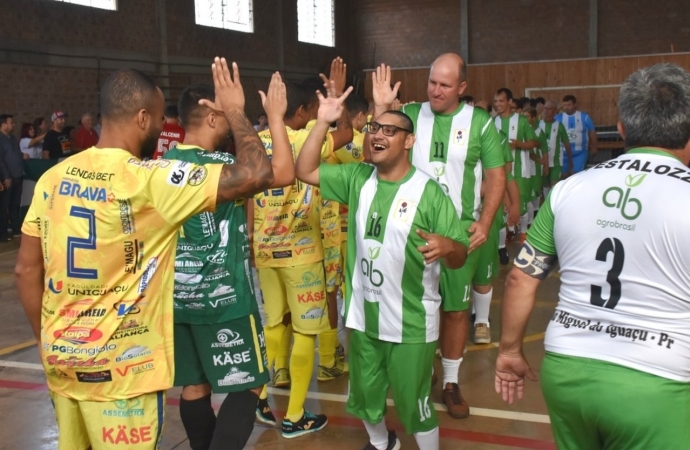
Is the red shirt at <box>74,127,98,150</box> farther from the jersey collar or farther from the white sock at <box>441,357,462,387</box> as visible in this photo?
the jersey collar

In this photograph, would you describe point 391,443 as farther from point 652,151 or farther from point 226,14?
point 226,14

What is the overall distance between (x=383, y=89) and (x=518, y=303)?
2.08m

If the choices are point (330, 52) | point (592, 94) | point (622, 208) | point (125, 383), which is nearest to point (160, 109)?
point (125, 383)

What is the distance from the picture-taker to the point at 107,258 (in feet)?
8.66

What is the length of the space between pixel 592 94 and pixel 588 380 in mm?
18893

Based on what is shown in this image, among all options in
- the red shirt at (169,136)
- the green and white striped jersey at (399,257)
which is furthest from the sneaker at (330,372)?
the red shirt at (169,136)

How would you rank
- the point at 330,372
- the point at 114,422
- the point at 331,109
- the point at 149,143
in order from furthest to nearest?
1. the point at 330,372
2. the point at 331,109
3. the point at 149,143
4. the point at 114,422

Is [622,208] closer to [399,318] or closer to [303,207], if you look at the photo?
[399,318]

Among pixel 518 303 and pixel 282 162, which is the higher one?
pixel 282 162

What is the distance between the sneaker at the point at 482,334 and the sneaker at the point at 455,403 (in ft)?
5.07

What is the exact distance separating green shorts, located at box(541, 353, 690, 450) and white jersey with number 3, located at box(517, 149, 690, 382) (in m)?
0.04

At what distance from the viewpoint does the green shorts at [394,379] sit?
3703mm

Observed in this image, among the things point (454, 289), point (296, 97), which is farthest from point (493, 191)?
point (296, 97)

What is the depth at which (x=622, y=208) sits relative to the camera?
2326 millimetres
